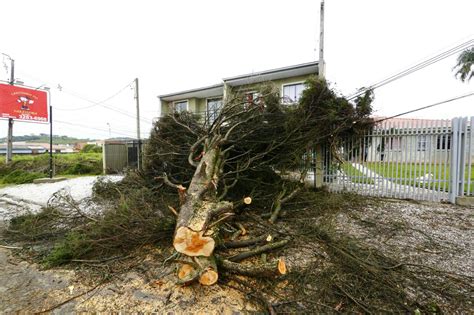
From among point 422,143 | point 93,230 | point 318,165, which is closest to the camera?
point 93,230

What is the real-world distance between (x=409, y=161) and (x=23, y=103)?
21.0 meters

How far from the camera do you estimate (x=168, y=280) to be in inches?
102

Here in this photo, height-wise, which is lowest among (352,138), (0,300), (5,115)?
(0,300)

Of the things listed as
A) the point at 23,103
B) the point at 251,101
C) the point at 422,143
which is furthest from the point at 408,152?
the point at 23,103

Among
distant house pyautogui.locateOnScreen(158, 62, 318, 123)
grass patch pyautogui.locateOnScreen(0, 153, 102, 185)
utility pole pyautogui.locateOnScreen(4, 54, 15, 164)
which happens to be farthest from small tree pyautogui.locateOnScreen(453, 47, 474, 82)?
utility pole pyautogui.locateOnScreen(4, 54, 15, 164)

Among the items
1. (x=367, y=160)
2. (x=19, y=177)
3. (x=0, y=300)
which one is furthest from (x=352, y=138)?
(x=19, y=177)

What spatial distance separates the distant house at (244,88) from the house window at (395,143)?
2975mm

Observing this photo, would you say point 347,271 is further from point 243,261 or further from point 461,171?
point 461,171

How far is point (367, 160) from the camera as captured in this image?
20.3 feet

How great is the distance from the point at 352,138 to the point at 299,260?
468 cm

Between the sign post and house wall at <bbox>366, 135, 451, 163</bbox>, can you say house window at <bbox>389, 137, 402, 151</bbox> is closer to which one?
house wall at <bbox>366, 135, 451, 163</bbox>

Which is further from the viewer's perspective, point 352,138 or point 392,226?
point 352,138

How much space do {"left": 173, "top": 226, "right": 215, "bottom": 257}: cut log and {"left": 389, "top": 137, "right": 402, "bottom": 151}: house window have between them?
19.3 feet

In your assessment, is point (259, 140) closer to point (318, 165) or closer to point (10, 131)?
point (318, 165)
